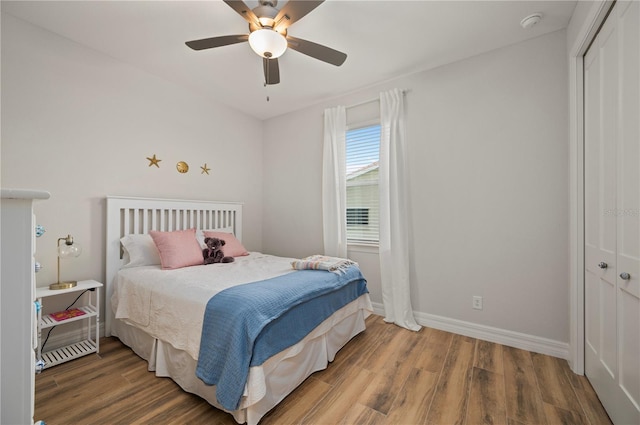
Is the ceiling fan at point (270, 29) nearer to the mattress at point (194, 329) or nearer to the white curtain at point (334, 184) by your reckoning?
the white curtain at point (334, 184)

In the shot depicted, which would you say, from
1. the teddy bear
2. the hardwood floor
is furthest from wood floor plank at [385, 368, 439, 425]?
the teddy bear

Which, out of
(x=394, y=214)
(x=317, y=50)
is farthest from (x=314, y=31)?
(x=394, y=214)

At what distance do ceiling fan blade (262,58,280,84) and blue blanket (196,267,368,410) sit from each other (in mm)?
1587

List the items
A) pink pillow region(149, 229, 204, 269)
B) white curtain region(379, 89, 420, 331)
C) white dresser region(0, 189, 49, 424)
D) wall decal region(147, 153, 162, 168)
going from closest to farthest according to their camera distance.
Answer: white dresser region(0, 189, 49, 424)
pink pillow region(149, 229, 204, 269)
white curtain region(379, 89, 420, 331)
wall decal region(147, 153, 162, 168)

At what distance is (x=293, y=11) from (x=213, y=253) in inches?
82.8

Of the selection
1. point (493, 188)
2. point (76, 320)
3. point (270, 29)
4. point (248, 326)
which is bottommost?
point (76, 320)

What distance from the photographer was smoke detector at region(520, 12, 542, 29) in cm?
200

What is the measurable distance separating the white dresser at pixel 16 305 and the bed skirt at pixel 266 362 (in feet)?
3.00

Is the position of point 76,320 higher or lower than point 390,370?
higher

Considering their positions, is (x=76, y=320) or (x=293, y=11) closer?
(x=293, y=11)

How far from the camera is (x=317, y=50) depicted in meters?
1.94

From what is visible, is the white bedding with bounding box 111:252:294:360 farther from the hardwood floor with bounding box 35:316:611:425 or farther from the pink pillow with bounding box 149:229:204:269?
the hardwood floor with bounding box 35:316:611:425

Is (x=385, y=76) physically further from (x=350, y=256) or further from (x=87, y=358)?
(x=87, y=358)

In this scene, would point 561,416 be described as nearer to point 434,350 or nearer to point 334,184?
point 434,350
